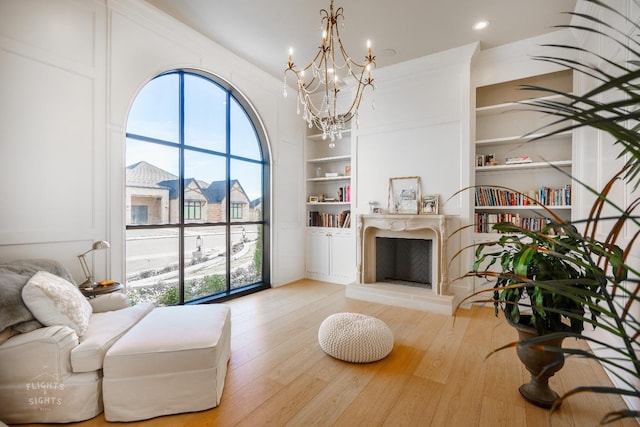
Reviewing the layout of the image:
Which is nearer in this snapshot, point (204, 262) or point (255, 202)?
point (204, 262)

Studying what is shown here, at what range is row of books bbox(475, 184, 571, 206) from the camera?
3623 mm

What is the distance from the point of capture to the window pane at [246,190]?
4387 mm

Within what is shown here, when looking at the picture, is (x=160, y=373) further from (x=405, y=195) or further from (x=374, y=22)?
(x=374, y=22)

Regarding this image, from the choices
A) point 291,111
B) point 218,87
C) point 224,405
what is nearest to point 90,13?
point 218,87

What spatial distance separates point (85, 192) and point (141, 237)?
744 mm

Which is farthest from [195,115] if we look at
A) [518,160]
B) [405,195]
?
[518,160]

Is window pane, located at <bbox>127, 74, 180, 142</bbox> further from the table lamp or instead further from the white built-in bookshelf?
the white built-in bookshelf

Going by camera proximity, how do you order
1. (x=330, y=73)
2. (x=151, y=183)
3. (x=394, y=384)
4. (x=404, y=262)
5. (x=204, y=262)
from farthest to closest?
(x=404, y=262), (x=204, y=262), (x=151, y=183), (x=330, y=73), (x=394, y=384)

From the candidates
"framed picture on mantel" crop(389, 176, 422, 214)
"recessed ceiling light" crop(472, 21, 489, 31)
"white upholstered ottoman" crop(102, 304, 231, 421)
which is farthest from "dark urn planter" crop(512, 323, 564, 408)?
"recessed ceiling light" crop(472, 21, 489, 31)

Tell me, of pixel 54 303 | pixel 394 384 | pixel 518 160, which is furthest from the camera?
pixel 518 160

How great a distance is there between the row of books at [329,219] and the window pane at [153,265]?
233 centimetres

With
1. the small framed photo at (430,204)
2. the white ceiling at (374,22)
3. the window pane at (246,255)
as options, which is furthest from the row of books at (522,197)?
the window pane at (246,255)

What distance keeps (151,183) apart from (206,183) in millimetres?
709

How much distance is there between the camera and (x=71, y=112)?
2.63 m
